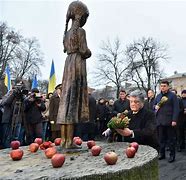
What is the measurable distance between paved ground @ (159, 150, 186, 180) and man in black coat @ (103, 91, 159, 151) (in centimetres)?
221

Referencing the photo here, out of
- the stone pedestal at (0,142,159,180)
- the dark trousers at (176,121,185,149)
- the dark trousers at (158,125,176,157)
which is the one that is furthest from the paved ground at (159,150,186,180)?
the stone pedestal at (0,142,159,180)

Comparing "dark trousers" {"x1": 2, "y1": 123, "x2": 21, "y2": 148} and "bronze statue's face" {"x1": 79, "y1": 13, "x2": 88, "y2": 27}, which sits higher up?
"bronze statue's face" {"x1": 79, "y1": 13, "x2": 88, "y2": 27}

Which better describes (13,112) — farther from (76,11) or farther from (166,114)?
(76,11)

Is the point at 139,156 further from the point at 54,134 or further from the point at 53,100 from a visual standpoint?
the point at 54,134

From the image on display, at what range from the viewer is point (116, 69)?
51.2 metres

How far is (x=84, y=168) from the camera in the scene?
3076 millimetres

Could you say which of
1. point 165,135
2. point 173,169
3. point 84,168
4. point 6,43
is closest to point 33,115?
point 165,135

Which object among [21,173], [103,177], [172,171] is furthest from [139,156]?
[172,171]

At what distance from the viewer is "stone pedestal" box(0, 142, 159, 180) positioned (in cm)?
280

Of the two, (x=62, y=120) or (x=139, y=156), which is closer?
(x=139, y=156)

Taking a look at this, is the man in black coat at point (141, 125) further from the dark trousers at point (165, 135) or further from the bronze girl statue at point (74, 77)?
the dark trousers at point (165, 135)

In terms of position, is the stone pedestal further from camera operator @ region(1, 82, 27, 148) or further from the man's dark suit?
the man's dark suit

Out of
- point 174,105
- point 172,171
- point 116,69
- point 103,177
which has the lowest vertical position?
point 172,171

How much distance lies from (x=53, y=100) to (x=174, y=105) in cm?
332
